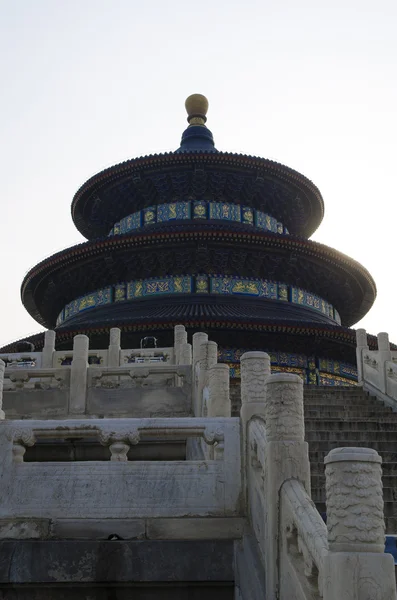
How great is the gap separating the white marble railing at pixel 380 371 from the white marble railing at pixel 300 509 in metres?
8.36

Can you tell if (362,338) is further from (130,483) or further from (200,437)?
(130,483)

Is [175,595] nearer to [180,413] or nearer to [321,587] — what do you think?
[321,587]

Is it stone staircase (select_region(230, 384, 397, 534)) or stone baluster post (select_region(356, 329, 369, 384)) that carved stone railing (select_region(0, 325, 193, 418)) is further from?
stone baluster post (select_region(356, 329, 369, 384))

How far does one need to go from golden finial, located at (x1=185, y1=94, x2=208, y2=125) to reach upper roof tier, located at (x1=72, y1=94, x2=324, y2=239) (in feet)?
8.81

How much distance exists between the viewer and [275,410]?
616 cm

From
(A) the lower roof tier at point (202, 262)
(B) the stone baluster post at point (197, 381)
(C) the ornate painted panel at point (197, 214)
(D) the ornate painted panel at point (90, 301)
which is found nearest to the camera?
(B) the stone baluster post at point (197, 381)

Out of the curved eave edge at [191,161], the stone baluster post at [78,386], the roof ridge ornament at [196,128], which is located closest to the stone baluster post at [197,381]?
the stone baluster post at [78,386]

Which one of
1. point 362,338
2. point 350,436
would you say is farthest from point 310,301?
point 350,436

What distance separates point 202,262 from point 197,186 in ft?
15.1

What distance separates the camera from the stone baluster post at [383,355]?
51.1 ft

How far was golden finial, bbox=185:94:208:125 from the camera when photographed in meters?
34.9

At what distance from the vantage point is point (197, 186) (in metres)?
29.7

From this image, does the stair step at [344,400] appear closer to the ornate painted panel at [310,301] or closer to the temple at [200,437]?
A: the temple at [200,437]

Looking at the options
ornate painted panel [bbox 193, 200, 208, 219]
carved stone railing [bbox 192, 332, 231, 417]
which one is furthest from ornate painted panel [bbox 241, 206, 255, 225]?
carved stone railing [bbox 192, 332, 231, 417]
